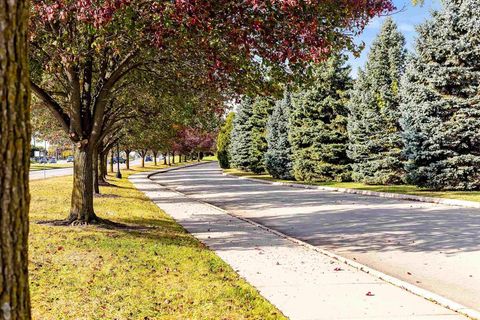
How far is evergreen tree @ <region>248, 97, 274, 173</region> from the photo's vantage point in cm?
5009

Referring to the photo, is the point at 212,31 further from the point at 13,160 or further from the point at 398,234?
the point at 398,234

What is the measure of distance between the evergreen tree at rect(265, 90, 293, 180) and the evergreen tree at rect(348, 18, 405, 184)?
7.18 m

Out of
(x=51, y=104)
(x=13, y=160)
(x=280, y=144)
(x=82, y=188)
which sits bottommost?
(x=82, y=188)

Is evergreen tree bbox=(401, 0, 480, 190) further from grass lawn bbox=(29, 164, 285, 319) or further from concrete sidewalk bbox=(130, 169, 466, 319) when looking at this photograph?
grass lawn bbox=(29, 164, 285, 319)

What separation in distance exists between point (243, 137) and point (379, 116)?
23965mm

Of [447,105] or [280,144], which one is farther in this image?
[280,144]

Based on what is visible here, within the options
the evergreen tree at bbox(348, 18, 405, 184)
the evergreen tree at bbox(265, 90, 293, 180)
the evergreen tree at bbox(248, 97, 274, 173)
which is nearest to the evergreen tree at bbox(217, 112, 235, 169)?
the evergreen tree at bbox(248, 97, 274, 173)

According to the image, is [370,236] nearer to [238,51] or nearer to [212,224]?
[212,224]

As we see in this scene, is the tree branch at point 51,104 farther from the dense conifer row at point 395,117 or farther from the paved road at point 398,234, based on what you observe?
the paved road at point 398,234

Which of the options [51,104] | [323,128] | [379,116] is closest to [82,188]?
[51,104]

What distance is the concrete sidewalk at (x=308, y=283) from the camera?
5.61 metres

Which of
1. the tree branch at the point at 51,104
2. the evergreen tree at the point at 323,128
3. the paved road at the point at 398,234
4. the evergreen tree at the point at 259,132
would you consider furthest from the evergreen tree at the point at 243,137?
the tree branch at the point at 51,104

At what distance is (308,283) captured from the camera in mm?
6961

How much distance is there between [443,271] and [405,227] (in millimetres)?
4929
